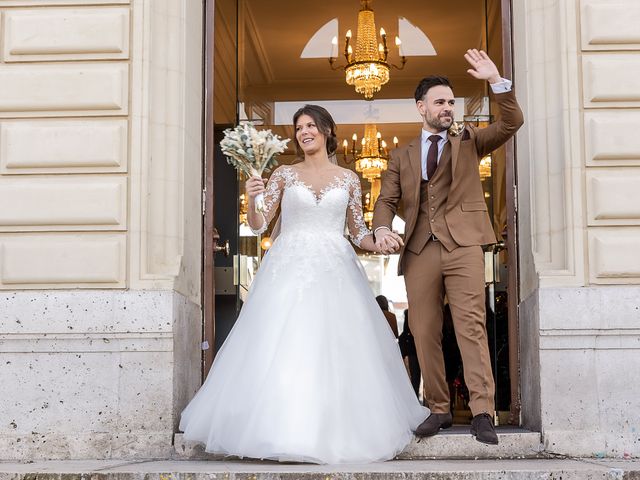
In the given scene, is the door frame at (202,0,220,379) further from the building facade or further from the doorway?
the building facade

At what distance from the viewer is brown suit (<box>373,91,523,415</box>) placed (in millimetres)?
6484

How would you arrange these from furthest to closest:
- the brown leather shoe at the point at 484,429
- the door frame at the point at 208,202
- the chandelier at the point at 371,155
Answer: the chandelier at the point at 371,155 < the door frame at the point at 208,202 < the brown leather shoe at the point at 484,429

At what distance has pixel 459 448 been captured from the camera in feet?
21.4

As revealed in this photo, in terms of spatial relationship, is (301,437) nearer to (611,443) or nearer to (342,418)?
(342,418)

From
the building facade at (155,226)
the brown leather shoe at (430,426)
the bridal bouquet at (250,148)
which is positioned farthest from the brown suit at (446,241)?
the bridal bouquet at (250,148)

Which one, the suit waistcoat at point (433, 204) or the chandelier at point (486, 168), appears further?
the chandelier at point (486, 168)

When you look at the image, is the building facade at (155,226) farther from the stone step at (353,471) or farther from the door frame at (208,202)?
the stone step at (353,471)

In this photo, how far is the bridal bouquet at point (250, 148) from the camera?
21.1 feet

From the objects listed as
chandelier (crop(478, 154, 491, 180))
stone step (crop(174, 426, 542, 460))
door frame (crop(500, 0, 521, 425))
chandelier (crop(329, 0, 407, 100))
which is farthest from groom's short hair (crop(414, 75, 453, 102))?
chandelier (crop(329, 0, 407, 100))

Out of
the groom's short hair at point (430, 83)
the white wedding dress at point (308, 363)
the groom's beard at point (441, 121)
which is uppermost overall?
the groom's short hair at point (430, 83)

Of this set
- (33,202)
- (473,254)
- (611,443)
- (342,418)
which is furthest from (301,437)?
(33,202)

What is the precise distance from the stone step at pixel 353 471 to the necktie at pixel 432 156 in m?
1.90

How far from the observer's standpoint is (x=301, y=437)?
5957 millimetres

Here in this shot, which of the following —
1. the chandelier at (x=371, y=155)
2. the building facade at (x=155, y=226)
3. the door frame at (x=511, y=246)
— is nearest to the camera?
the building facade at (x=155, y=226)
